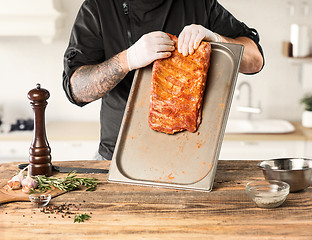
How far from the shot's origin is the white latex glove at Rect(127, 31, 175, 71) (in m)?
1.56

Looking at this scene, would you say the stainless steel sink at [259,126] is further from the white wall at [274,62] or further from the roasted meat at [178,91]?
the roasted meat at [178,91]

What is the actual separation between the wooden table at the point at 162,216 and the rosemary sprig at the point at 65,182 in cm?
3

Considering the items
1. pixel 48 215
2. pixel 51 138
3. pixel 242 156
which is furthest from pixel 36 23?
pixel 48 215

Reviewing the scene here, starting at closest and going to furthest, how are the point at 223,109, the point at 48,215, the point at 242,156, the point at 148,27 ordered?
the point at 48,215 → the point at 223,109 → the point at 148,27 → the point at 242,156

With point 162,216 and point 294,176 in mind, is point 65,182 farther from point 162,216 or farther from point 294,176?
point 294,176

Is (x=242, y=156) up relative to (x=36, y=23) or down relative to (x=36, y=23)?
down

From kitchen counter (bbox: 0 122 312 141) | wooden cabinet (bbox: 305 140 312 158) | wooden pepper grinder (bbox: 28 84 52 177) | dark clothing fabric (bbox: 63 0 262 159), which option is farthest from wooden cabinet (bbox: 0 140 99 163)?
wooden pepper grinder (bbox: 28 84 52 177)

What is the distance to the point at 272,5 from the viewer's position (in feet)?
12.0

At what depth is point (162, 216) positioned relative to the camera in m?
1.18

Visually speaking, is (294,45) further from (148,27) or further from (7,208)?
(7,208)

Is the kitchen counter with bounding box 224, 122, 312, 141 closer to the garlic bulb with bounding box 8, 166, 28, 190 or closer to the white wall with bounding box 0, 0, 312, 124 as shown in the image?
the white wall with bounding box 0, 0, 312, 124

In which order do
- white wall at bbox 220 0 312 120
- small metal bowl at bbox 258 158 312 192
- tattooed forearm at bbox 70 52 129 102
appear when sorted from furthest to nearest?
white wall at bbox 220 0 312 120 < tattooed forearm at bbox 70 52 129 102 < small metal bowl at bbox 258 158 312 192

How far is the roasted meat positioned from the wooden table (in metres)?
0.23

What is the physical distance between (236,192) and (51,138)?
6.97 feet
